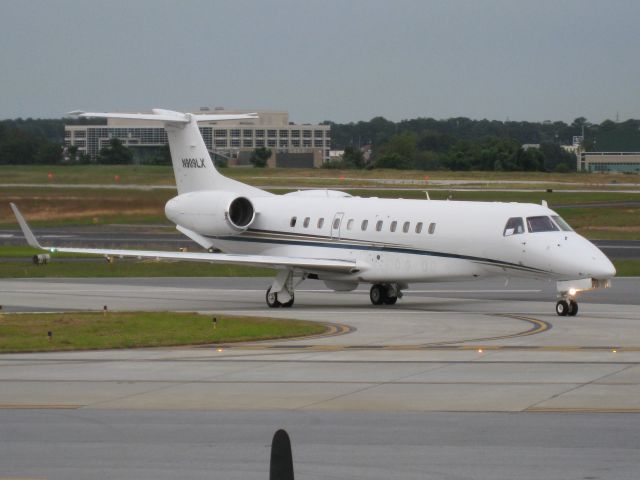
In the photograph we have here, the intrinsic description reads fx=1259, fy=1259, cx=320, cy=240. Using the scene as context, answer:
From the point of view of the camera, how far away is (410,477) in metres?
12.6

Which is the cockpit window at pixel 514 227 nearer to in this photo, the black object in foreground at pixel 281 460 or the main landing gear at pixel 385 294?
the main landing gear at pixel 385 294

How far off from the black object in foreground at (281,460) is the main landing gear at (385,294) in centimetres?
2563

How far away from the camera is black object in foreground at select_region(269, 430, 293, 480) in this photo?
9205 millimetres

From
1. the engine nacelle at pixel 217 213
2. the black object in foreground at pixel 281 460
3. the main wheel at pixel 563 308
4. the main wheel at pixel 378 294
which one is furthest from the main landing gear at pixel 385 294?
the black object in foreground at pixel 281 460

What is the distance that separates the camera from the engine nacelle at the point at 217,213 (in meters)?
36.4

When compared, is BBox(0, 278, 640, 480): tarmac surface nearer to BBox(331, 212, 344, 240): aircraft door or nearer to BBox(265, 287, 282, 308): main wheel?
BBox(265, 287, 282, 308): main wheel

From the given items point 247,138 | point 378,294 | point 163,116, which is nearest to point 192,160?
point 163,116

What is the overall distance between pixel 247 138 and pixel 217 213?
151003mm

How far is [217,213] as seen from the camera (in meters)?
36.4

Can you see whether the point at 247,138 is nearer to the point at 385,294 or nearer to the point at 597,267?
the point at 385,294

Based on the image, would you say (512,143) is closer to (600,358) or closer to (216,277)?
(216,277)

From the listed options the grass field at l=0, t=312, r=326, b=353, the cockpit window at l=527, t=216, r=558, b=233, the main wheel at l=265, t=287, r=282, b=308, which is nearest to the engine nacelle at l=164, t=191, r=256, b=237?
the main wheel at l=265, t=287, r=282, b=308

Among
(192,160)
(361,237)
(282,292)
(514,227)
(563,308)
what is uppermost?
→ (192,160)

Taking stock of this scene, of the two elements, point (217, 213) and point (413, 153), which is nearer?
point (217, 213)
